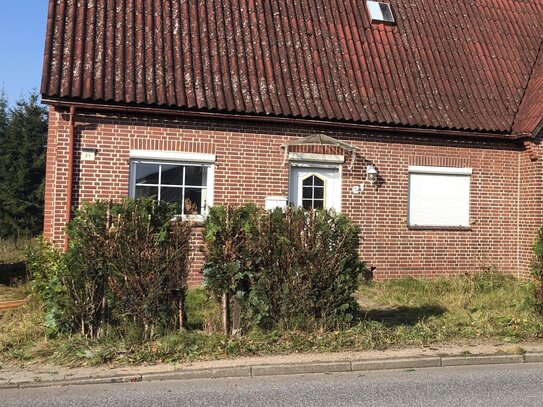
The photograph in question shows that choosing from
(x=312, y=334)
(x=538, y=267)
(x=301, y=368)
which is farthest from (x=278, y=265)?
(x=538, y=267)

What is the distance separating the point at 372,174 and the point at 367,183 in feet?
0.84

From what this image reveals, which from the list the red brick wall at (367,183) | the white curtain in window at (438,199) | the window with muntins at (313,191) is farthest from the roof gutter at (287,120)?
the window with muntins at (313,191)

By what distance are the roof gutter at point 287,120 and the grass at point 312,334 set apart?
11.1 feet

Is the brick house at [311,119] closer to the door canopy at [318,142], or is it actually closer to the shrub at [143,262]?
the door canopy at [318,142]

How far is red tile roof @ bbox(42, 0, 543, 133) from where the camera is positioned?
11.2 m

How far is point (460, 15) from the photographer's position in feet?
49.2

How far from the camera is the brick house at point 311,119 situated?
36.0 ft

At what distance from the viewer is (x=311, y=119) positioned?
1177 cm

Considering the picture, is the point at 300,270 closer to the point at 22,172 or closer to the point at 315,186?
the point at 315,186

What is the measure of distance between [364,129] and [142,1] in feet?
17.8

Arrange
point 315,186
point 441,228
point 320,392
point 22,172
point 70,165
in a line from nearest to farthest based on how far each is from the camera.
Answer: point 320,392
point 70,165
point 315,186
point 441,228
point 22,172

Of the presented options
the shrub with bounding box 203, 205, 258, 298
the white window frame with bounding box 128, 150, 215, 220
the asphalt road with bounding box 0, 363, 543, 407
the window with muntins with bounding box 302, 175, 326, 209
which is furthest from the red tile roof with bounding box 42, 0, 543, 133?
the asphalt road with bounding box 0, 363, 543, 407

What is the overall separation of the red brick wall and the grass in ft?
6.86

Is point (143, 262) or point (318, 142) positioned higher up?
point (318, 142)
